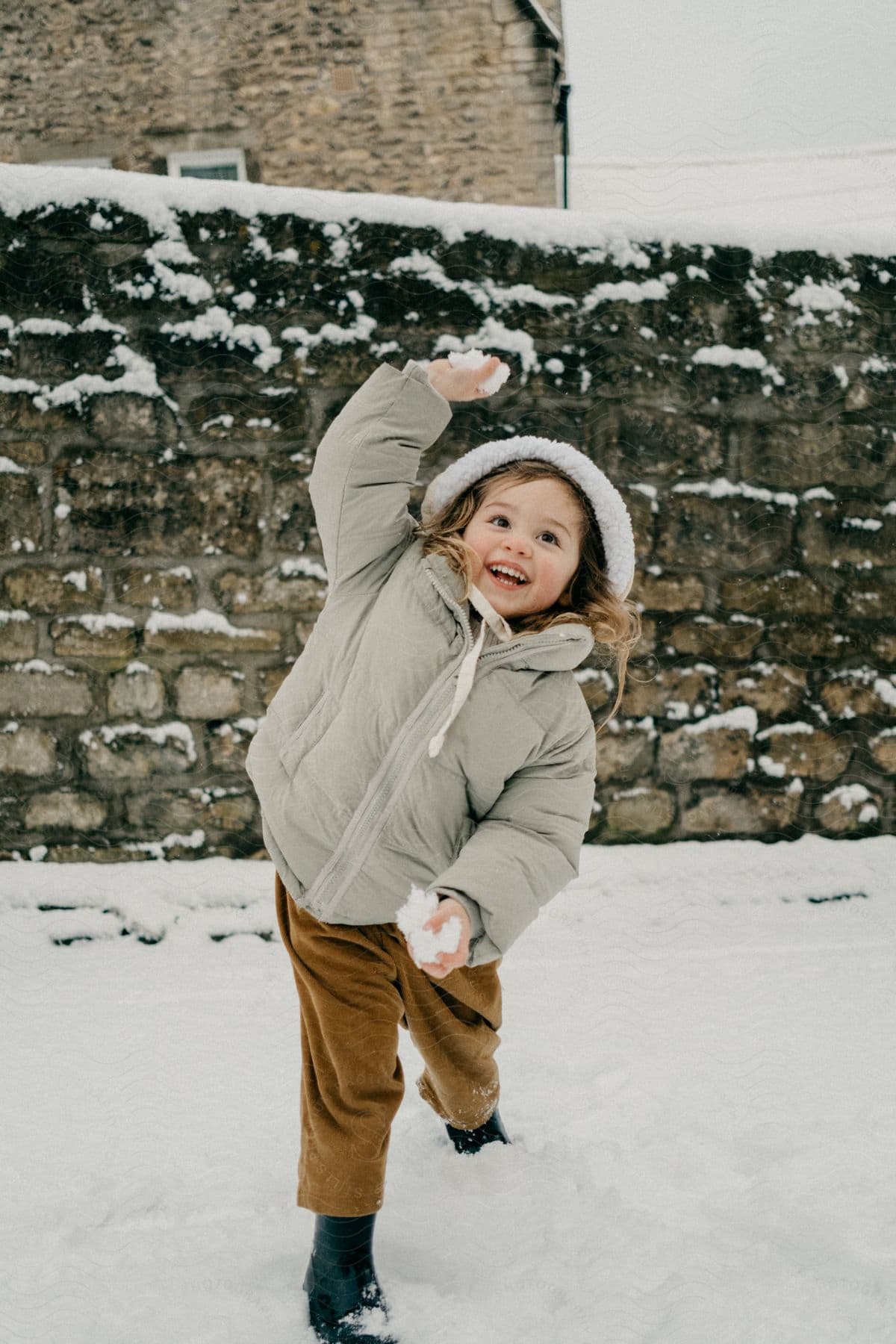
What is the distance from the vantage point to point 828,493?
8.52 ft

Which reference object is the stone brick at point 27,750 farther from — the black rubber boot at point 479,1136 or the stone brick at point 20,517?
the black rubber boot at point 479,1136

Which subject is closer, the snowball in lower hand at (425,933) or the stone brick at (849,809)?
the snowball in lower hand at (425,933)

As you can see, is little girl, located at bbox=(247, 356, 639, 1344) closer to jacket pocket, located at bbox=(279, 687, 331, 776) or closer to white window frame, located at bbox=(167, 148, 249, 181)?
jacket pocket, located at bbox=(279, 687, 331, 776)

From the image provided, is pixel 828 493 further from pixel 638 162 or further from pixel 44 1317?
pixel 44 1317

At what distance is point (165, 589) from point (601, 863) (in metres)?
1.36

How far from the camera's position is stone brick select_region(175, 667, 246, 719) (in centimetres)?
238

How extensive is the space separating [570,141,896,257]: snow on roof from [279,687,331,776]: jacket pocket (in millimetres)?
1803

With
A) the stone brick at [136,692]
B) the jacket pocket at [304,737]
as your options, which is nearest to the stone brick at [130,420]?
the stone brick at [136,692]

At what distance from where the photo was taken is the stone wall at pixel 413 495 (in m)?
2.30

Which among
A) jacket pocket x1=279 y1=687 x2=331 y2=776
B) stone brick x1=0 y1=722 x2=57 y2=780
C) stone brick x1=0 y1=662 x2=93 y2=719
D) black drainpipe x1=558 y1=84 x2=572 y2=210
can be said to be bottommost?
stone brick x1=0 y1=722 x2=57 y2=780

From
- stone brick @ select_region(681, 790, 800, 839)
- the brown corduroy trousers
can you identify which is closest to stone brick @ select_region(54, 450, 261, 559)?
the brown corduroy trousers

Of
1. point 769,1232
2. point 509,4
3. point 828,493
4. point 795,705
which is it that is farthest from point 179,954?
point 509,4

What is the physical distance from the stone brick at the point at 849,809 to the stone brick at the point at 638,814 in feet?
1.46

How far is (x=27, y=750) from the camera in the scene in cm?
236
